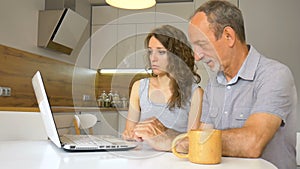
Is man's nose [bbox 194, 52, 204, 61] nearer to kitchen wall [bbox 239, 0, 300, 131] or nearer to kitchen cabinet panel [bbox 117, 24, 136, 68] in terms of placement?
kitchen cabinet panel [bbox 117, 24, 136, 68]

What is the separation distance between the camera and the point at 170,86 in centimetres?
104

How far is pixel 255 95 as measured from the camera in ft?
3.63

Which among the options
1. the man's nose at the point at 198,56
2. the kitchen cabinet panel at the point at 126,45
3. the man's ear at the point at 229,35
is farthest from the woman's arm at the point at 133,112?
the man's ear at the point at 229,35

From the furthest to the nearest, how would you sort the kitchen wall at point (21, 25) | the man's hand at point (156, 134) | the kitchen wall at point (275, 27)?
the kitchen wall at point (275, 27), the kitchen wall at point (21, 25), the man's hand at point (156, 134)

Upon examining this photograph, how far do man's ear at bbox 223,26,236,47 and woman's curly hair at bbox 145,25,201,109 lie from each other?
191 millimetres

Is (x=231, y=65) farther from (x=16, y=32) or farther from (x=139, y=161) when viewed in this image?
(x=16, y=32)

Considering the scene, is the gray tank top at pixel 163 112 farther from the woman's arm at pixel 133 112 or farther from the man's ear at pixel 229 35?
the man's ear at pixel 229 35

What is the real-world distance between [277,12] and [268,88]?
2574 millimetres

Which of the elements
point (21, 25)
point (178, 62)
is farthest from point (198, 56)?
point (21, 25)

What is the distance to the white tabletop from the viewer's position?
0.56m

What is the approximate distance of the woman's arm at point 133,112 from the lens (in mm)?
932

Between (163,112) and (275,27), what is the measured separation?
2.66 meters

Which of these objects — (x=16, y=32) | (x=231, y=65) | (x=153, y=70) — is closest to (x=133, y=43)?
(x=153, y=70)

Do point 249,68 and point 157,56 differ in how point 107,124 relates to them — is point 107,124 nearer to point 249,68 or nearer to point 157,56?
point 157,56
